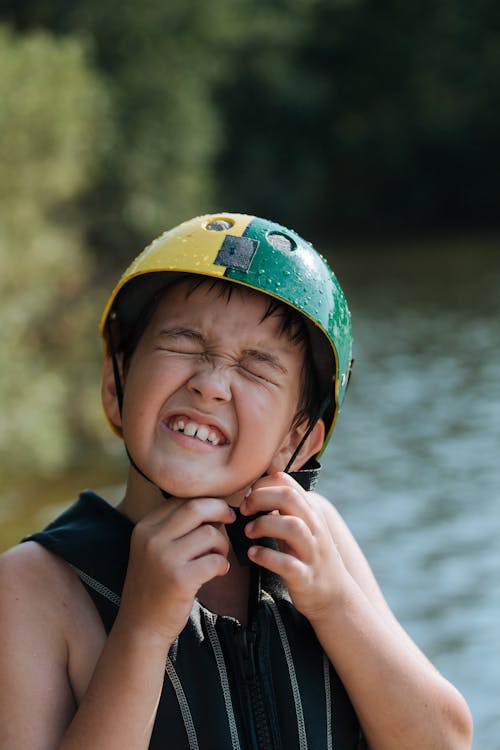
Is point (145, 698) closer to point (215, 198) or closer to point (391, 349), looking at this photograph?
point (391, 349)

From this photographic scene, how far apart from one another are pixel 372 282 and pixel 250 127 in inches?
564

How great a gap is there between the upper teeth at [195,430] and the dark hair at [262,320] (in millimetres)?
262

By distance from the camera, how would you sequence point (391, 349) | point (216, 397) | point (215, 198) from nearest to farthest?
1. point (216, 397)
2. point (391, 349)
3. point (215, 198)

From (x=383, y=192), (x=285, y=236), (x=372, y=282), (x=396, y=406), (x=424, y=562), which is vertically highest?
(x=383, y=192)

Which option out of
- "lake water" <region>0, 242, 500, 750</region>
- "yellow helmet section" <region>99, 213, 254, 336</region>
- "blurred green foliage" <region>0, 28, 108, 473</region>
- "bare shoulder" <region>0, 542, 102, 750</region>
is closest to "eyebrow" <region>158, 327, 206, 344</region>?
"yellow helmet section" <region>99, 213, 254, 336</region>

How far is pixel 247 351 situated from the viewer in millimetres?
2215

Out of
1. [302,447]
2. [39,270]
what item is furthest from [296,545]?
[39,270]

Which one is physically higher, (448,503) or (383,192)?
(383,192)

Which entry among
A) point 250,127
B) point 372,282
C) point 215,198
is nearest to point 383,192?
point 250,127

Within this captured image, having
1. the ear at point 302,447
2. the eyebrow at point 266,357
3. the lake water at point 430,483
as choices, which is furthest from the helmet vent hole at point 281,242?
the lake water at point 430,483

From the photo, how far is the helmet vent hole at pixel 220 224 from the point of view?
239cm

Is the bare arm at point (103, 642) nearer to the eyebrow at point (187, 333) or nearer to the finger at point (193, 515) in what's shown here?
the finger at point (193, 515)

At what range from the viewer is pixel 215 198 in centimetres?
3275

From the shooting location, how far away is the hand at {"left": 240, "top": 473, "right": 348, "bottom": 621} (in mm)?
2045
